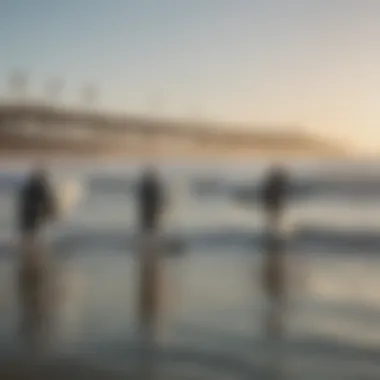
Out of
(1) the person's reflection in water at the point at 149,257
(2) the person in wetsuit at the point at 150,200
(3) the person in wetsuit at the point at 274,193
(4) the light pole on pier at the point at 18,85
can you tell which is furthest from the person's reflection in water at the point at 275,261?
(4) the light pole on pier at the point at 18,85

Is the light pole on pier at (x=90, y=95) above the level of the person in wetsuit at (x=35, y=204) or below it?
above

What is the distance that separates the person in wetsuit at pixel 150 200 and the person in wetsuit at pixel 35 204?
48 centimetres

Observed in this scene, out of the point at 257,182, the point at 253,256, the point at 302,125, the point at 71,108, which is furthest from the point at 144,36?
the point at 253,256

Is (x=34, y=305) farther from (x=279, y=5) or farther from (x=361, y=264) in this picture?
(x=361, y=264)

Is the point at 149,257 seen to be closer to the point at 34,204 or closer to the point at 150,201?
the point at 150,201

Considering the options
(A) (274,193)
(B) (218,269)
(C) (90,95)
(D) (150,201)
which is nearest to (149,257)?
(D) (150,201)

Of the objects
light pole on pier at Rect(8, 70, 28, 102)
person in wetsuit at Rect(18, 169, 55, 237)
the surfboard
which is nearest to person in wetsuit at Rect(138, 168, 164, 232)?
the surfboard

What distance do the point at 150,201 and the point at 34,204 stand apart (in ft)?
2.06

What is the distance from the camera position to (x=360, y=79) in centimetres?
312

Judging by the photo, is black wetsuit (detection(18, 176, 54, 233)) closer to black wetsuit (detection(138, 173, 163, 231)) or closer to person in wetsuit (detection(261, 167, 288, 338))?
black wetsuit (detection(138, 173, 163, 231))

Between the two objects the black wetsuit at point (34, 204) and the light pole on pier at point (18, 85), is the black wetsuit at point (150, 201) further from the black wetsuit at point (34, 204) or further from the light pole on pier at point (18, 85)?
the light pole on pier at point (18, 85)

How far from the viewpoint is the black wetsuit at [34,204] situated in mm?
3689

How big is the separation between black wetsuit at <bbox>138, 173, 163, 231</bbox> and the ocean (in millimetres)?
77

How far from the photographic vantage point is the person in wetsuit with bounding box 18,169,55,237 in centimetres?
364
